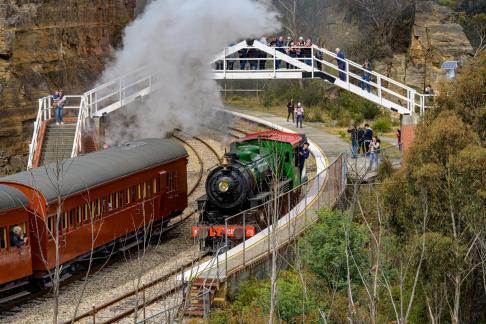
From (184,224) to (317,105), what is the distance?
22367mm

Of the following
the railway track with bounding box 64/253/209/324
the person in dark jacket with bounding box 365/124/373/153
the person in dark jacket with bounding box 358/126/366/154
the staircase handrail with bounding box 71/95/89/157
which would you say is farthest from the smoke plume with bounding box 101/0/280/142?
the railway track with bounding box 64/253/209/324

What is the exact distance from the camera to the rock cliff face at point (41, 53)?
135 feet

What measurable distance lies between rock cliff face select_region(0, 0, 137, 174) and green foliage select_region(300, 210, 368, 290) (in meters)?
19.0

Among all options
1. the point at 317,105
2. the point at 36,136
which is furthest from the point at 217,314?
the point at 317,105

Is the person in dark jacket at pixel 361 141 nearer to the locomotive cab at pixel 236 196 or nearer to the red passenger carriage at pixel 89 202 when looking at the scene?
the red passenger carriage at pixel 89 202

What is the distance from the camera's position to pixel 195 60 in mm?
35500

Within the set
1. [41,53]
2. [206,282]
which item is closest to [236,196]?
[206,282]

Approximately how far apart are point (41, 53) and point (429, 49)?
744 inches

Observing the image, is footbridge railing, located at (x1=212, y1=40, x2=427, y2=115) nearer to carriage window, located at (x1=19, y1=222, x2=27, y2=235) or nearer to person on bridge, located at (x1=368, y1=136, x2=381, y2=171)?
person on bridge, located at (x1=368, y1=136, x2=381, y2=171)

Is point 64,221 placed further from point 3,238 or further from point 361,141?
point 361,141

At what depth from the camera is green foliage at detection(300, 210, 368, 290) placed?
23.0 metres

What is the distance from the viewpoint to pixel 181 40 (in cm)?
3509

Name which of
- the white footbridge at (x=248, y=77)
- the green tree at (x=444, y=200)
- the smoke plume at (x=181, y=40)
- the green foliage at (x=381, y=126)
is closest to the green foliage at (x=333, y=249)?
the green tree at (x=444, y=200)

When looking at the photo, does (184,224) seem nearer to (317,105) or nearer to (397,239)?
(397,239)
